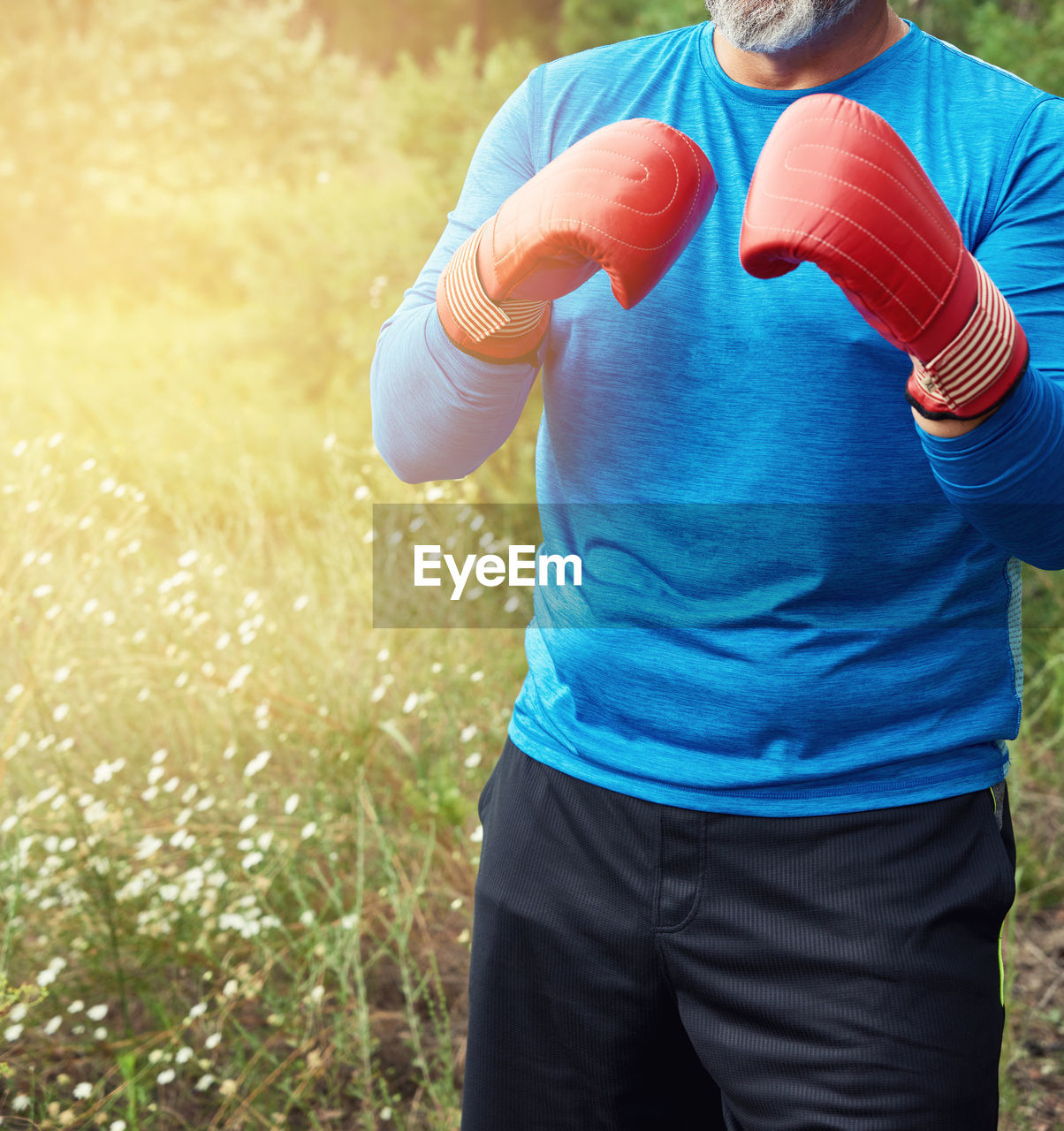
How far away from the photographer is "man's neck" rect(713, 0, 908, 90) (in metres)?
0.92

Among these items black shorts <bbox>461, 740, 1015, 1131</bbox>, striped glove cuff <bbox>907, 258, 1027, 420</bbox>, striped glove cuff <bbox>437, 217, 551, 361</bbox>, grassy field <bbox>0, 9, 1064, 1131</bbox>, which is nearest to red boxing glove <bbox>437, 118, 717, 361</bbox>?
striped glove cuff <bbox>437, 217, 551, 361</bbox>

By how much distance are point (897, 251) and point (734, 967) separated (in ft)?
2.13

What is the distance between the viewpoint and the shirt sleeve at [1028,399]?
0.75m

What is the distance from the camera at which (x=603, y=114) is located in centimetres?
99

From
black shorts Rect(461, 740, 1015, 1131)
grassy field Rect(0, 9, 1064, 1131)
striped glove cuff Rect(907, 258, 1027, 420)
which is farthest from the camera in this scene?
grassy field Rect(0, 9, 1064, 1131)

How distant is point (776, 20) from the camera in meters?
0.89

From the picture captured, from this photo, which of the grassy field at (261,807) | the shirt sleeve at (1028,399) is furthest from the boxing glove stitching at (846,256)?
the grassy field at (261,807)

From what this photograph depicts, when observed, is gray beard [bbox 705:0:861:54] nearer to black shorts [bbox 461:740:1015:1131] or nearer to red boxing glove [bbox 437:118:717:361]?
red boxing glove [bbox 437:118:717:361]

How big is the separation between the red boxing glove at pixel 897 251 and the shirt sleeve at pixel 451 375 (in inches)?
11.8

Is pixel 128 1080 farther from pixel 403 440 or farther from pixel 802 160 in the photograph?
pixel 802 160

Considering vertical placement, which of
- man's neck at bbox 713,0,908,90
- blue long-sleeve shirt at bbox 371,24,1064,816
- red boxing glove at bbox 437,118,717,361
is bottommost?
blue long-sleeve shirt at bbox 371,24,1064,816

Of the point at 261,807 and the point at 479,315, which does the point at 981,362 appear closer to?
the point at 479,315

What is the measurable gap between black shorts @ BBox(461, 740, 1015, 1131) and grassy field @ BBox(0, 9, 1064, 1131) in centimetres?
56

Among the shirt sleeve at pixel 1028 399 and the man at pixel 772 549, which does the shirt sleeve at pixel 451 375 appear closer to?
the man at pixel 772 549
